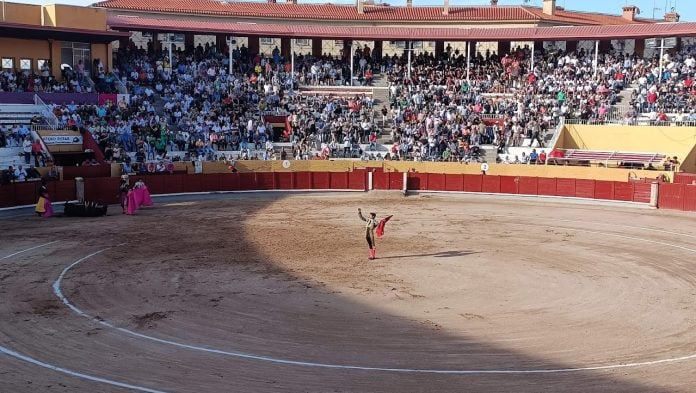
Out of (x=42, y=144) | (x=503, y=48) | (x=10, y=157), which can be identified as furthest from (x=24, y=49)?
(x=503, y=48)

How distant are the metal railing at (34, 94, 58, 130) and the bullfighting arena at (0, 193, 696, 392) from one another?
29.5 feet

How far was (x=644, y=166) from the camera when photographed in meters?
34.3

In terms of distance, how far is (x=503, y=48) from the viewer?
48531mm

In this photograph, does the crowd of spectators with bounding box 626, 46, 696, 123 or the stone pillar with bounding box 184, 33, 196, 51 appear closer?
the crowd of spectators with bounding box 626, 46, 696, 123

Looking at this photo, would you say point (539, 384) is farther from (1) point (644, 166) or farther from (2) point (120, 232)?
(1) point (644, 166)

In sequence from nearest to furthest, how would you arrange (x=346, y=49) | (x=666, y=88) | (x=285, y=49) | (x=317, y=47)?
(x=666, y=88) < (x=285, y=49) < (x=317, y=47) < (x=346, y=49)

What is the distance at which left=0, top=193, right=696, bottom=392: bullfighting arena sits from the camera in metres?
11.4

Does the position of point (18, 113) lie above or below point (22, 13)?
below

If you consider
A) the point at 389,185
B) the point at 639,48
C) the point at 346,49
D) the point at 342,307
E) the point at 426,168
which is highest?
the point at 346,49

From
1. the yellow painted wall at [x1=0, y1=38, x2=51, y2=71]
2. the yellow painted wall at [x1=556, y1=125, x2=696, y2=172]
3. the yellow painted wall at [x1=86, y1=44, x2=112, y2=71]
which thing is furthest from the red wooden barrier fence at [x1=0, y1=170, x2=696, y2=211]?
the yellow painted wall at [x1=86, y1=44, x2=112, y2=71]

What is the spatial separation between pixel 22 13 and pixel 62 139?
10641 mm

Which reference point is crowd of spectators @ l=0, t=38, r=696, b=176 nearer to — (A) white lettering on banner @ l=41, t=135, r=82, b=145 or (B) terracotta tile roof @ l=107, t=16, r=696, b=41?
(A) white lettering on banner @ l=41, t=135, r=82, b=145

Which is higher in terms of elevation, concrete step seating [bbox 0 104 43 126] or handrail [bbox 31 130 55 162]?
concrete step seating [bbox 0 104 43 126]

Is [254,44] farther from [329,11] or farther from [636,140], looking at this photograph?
[636,140]
